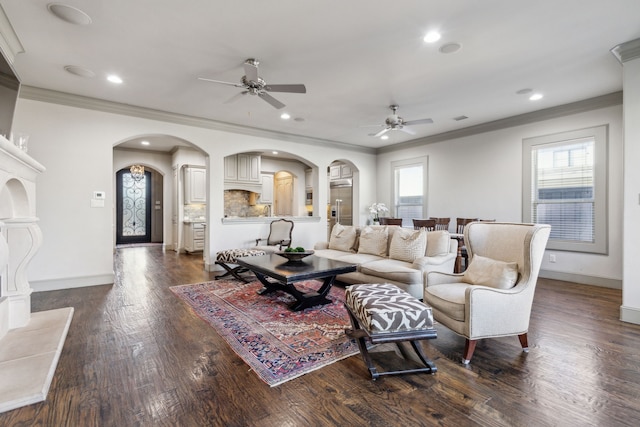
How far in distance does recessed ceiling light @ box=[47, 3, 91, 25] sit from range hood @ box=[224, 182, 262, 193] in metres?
5.60

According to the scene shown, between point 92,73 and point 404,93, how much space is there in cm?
404

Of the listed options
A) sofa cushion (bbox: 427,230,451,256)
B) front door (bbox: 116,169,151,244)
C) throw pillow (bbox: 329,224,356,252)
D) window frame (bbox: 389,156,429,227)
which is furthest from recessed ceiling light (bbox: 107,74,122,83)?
front door (bbox: 116,169,151,244)

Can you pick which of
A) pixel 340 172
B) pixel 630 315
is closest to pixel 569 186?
pixel 630 315

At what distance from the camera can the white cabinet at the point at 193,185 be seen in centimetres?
793

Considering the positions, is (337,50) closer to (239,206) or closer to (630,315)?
(630,315)

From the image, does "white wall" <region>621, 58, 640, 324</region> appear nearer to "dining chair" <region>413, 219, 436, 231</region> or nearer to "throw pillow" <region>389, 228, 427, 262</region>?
"throw pillow" <region>389, 228, 427, 262</region>

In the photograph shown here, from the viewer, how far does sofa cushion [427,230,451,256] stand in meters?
3.88

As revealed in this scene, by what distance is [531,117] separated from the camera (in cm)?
523

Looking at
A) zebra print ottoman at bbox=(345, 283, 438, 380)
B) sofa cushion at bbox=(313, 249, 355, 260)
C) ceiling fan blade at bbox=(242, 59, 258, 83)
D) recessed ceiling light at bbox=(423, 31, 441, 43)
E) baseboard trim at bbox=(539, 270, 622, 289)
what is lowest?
baseboard trim at bbox=(539, 270, 622, 289)

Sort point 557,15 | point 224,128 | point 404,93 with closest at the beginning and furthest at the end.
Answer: point 557,15 → point 404,93 → point 224,128

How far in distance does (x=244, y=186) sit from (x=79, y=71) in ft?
16.3

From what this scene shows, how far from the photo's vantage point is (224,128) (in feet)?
19.0

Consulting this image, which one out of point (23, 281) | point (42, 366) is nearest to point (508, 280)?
point (42, 366)

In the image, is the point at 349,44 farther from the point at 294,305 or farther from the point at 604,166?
the point at 604,166
